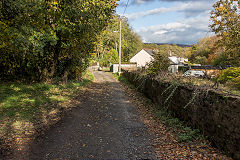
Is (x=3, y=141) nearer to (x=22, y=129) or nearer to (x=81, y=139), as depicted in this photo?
(x=22, y=129)

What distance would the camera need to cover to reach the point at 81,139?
5.67m

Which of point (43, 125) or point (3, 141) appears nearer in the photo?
point (3, 141)

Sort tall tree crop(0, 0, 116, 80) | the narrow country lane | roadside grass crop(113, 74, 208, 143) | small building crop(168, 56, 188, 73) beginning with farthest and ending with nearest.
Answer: small building crop(168, 56, 188, 73) → tall tree crop(0, 0, 116, 80) → roadside grass crop(113, 74, 208, 143) → the narrow country lane

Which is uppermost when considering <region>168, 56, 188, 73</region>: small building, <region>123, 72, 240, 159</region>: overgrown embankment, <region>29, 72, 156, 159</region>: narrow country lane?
<region>168, 56, 188, 73</region>: small building

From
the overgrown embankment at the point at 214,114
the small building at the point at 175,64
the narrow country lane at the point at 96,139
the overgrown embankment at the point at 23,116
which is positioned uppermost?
the small building at the point at 175,64

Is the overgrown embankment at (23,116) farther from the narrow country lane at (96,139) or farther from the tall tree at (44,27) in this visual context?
the tall tree at (44,27)

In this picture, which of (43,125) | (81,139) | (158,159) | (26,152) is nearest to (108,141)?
(81,139)

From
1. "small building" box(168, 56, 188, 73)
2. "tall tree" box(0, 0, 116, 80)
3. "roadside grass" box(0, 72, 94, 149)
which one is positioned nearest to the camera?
"roadside grass" box(0, 72, 94, 149)

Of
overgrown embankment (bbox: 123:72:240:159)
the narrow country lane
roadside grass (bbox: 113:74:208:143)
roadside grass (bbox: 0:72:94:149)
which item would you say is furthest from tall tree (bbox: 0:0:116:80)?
overgrown embankment (bbox: 123:72:240:159)

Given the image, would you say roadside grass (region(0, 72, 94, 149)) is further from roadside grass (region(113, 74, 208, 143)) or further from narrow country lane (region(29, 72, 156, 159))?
roadside grass (region(113, 74, 208, 143))

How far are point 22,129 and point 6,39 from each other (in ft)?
16.4

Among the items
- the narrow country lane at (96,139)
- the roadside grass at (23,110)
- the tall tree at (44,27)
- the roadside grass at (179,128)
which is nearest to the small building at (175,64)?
the roadside grass at (179,128)

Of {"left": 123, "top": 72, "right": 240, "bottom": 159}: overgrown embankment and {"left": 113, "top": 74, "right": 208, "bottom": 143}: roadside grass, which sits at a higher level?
{"left": 123, "top": 72, "right": 240, "bottom": 159}: overgrown embankment

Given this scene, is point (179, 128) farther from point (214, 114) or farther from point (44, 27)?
point (44, 27)
